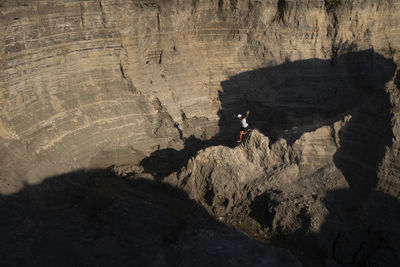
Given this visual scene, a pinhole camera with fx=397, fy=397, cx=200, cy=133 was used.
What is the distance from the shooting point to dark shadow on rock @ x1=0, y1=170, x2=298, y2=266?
8.80m

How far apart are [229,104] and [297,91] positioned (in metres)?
2.83

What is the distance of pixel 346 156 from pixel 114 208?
6696 millimetres

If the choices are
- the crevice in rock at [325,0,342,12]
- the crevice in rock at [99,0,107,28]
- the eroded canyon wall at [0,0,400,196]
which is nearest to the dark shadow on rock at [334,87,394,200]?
the eroded canyon wall at [0,0,400,196]

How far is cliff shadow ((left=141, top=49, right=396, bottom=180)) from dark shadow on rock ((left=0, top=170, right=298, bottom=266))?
18.6 feet

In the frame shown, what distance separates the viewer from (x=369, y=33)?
54.0ft

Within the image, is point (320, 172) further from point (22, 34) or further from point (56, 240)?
point (22, 34)

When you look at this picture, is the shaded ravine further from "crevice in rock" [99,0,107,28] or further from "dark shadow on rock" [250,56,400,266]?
"crevice in rock" [99,0,107,28]

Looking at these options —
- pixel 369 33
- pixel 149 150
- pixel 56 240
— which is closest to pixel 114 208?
pixel 56 240

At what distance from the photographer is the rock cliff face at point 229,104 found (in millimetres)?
10867

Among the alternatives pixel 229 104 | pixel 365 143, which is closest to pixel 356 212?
pixel 365 143

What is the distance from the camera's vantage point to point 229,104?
16203 millimetres

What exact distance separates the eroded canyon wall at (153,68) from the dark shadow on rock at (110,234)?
1041 mm

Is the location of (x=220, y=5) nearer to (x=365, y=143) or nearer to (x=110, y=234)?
(x=365, y=143)

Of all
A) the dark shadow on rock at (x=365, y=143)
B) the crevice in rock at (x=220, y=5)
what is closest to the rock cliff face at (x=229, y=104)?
the dark shadow on rock at (x=365, y=143)
